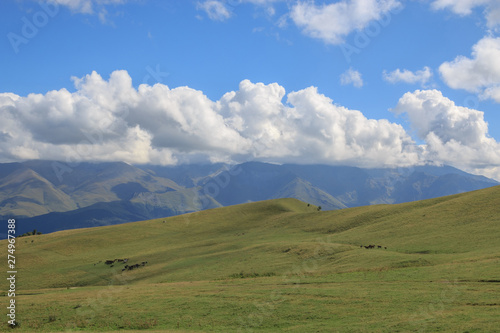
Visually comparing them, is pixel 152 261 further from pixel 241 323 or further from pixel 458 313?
pixel 458 313

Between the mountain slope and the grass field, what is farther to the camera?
the mountain slope

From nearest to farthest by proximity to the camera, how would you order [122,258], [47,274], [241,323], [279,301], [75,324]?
→ [241,323] → [75,324] → [279,301] → [47,274] → [122,258]

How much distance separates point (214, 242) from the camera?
4466 inches

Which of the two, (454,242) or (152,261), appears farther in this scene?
(152,261)

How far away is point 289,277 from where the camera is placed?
57750mm

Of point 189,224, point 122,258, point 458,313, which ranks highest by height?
point 189,224

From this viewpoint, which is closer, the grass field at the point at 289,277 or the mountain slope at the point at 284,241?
the grass field at the point at 289,277

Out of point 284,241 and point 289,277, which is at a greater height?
point 284,241

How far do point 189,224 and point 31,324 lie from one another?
111 meters

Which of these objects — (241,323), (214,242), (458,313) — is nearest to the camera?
(458,313)

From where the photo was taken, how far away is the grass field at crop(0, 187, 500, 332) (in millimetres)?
35719

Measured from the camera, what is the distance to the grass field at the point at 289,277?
3572cm

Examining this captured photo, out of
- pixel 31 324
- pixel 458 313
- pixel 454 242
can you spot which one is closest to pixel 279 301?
pixel 458 313

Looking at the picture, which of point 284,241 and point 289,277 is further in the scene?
point 284,241
